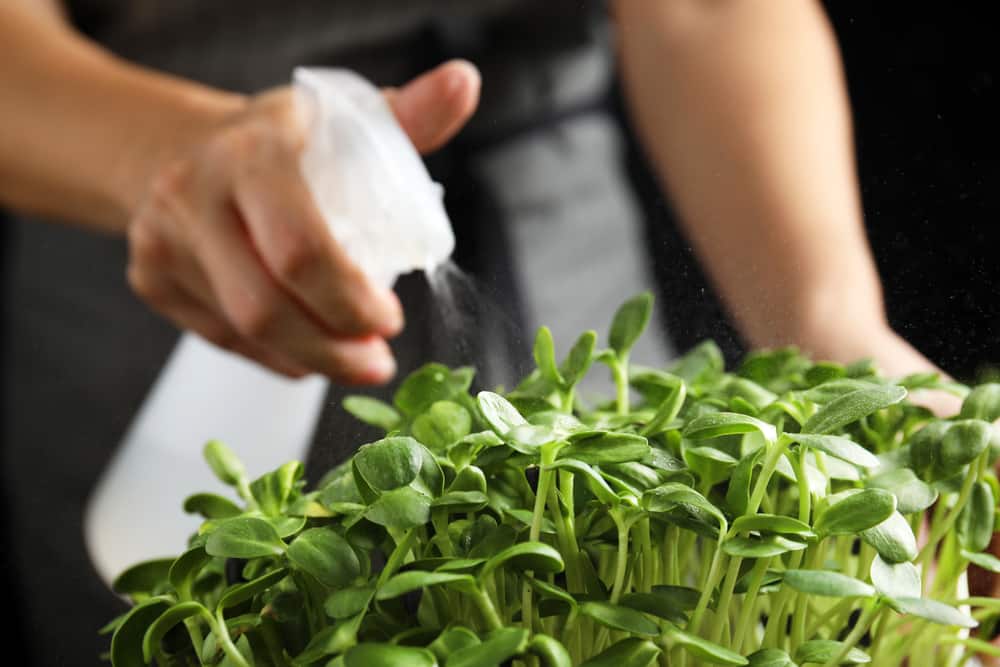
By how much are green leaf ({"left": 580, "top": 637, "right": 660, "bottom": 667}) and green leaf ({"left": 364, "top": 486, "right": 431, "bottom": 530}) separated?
0.08 m

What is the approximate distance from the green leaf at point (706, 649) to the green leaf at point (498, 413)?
0.09 metres

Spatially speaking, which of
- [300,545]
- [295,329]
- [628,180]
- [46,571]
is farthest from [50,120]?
[300,545]

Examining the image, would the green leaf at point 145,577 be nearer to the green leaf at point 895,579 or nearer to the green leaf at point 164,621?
the green leaf at point 164,621

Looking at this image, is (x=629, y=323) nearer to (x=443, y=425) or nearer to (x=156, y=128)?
(x=443, y=425)

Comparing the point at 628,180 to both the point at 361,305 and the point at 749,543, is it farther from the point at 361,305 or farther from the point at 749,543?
the point at 749,543

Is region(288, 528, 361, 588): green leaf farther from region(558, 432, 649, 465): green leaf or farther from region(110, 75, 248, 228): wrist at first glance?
region(110, 75, 248, 228): wrist

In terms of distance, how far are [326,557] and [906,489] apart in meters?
0.22

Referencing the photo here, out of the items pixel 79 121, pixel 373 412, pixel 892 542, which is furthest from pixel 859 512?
pixel 79 121

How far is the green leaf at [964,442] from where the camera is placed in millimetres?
379

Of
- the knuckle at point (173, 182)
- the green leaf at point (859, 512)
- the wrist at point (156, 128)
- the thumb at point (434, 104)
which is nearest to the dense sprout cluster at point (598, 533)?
the green leaf at point (859, 512)

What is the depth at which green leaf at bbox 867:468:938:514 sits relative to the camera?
36cm

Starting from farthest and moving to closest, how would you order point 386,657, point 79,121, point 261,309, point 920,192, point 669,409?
point 79,121
point 261,309
point 920,192
point 669,409
point 386,657

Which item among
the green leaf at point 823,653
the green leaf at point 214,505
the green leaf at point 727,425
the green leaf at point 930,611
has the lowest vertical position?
the green leaf at point 823,653

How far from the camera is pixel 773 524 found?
33 centimetres
